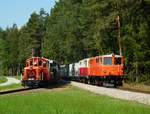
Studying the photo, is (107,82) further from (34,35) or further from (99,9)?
(34,35)

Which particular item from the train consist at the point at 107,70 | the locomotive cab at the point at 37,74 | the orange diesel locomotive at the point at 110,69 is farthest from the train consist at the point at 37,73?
the orange diesel locomotive at the point at 110,69

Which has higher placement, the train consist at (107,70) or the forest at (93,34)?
the forest at (93,34)

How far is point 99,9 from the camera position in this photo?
224 ft

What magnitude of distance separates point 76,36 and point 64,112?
281 feet

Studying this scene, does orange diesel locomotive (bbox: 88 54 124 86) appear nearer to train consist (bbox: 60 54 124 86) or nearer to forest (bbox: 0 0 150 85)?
train consist (bbox: 60 54 124 86)

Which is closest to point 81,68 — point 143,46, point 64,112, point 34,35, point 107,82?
point 143,46

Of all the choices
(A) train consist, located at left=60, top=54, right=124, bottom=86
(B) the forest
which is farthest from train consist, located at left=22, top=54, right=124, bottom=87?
(B) the forest

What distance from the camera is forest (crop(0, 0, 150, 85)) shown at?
2330 inches

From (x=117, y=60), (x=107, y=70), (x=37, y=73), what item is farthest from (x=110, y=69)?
(x=37, y=73)

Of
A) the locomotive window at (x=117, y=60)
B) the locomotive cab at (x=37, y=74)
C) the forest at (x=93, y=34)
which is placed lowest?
the locomotive cab at (x=37, y=74)

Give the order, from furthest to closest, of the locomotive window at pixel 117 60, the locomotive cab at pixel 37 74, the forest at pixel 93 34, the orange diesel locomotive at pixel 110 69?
1. the forest at pixel 93 34
2. the locomotive window at pixel 117 60
3. the locomotive cab at pixel 37 74
4. the orange diesel locomotive at pixel 110 69

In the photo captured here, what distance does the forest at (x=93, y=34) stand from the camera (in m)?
59.2

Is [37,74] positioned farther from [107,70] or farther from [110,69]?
[110,69]

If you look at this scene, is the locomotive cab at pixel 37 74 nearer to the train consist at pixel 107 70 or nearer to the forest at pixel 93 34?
the train consist at pixel 107 70
